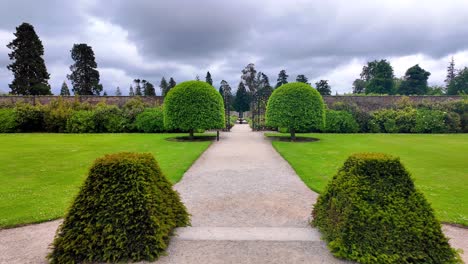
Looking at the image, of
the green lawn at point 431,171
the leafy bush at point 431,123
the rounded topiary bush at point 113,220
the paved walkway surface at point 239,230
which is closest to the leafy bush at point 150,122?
the green lawn at point 431,171

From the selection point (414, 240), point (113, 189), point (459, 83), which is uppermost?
point (459, 83)

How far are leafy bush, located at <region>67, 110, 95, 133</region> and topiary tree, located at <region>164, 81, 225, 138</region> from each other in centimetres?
895

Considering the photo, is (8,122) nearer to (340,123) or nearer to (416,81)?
(340,123)

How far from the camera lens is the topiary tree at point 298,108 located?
53.8 feet

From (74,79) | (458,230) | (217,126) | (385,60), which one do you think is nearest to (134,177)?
(458,230)

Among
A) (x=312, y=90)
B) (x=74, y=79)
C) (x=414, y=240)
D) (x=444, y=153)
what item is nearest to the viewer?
(x=414, y=240)

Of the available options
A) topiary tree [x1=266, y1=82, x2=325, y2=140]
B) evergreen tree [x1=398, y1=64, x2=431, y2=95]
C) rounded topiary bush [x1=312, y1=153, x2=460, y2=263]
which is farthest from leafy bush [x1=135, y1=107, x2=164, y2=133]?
evergreen tree [x1=398, y1=64, x2=431, y2=95]

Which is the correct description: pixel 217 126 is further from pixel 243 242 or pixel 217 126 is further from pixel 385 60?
pixel 385 60

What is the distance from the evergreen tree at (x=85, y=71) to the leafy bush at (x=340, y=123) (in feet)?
142

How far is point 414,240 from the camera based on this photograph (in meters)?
3.11

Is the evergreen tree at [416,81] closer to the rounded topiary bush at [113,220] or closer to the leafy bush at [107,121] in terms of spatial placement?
the leafy bush at [107,121]

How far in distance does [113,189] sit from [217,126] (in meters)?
14.0

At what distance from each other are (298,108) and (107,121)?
1556cm

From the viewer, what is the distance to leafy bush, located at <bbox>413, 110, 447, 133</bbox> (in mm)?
22252
